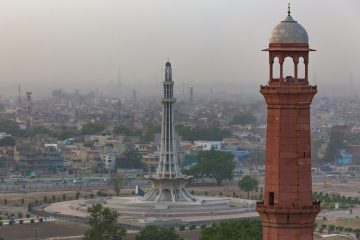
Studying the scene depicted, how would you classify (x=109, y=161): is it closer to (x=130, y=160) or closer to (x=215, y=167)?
(x=130, y=160)

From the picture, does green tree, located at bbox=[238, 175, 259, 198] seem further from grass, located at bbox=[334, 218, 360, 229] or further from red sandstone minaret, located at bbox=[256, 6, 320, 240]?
red sandstone minaret, located at bbox=[256, 6, 320, 240]

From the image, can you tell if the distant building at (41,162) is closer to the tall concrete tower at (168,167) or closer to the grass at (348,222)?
the tall concrete tower at (168,167)

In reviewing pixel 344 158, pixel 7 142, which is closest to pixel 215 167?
pixel 7 142

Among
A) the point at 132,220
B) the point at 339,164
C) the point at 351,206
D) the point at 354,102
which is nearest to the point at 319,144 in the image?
the point at 339,164

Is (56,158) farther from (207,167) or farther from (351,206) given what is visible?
(351,206)

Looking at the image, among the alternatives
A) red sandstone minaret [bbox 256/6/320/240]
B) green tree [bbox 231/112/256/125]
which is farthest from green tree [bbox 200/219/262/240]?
green tree [bbox 231/112/256/125]
